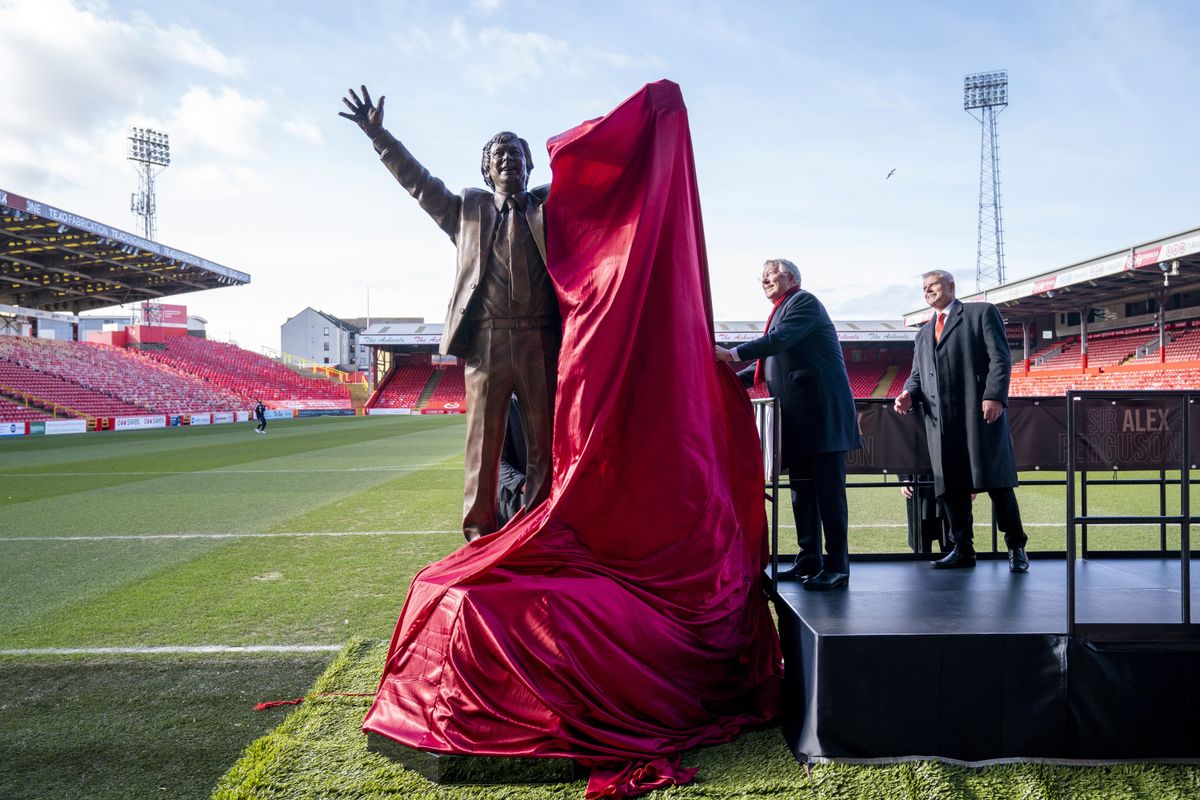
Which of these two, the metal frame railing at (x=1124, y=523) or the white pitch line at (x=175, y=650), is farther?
the white pitch line at (x=175, y=650)

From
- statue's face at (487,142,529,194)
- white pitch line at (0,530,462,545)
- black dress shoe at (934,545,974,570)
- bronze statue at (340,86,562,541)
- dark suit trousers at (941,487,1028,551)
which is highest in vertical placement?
→ statue's face at (487,142,529,194)

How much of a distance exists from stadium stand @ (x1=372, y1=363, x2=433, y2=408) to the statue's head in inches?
1771

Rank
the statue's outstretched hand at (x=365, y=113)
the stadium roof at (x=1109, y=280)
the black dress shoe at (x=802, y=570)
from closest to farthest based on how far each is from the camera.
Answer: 1. the statue's outstretched hand at (x=365, y=113)
2. the black dress shoe at (x=802, y=570)
3. the stadium roof at (x=1109, y=280)

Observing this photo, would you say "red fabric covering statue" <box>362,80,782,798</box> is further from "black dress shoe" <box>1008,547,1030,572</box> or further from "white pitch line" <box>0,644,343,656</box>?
"black dress shoe" <box>1008,547,1030,572</box>

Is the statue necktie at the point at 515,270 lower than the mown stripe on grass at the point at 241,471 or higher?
higher

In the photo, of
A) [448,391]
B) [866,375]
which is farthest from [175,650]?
[866,375]

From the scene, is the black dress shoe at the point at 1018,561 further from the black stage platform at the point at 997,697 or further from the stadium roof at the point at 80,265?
the stadium roof at the point at 80,265

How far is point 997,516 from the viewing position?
391 cm

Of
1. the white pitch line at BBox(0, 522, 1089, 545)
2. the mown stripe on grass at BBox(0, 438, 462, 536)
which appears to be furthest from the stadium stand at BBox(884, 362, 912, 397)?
the white pitch line at BBox(0, 522, 1089, 545)

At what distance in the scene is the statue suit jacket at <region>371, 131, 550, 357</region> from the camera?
3055 millimetres

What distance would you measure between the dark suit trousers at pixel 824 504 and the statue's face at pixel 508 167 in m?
1.78

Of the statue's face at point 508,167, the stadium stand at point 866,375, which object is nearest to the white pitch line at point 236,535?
the statue's face at point 508,167

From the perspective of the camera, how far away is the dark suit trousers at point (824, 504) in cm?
332

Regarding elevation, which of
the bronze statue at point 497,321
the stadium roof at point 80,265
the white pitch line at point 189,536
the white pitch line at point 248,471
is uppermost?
the stadium roof at point 80,265
